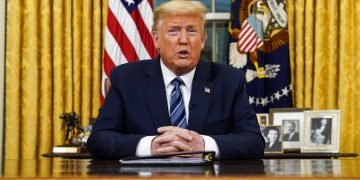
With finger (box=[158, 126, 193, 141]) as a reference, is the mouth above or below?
above

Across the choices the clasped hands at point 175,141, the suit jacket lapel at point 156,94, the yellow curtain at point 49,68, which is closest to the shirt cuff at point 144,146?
the clasped hands at point 175,141

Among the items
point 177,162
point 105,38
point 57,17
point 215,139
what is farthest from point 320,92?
point 177,162

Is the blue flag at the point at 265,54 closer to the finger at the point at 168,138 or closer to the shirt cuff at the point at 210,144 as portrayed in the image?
the shirt cuff at the point at 210,144

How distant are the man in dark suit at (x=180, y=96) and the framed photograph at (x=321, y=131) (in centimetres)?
152

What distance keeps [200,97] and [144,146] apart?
0.40 metres

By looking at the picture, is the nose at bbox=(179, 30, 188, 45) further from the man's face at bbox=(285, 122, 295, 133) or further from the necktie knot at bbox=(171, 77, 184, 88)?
the man's face at bbox=(285, 122, 295, 133)

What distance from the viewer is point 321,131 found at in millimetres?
4520

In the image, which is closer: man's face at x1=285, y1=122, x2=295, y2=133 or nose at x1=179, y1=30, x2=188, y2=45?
nose at x1=179, y1=30, x2=188, y2=45

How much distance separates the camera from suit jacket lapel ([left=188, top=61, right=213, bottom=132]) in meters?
2.95

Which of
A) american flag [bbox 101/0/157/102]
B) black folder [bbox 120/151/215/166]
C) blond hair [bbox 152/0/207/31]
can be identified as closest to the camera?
black folder [bbox 120/151/215/166]

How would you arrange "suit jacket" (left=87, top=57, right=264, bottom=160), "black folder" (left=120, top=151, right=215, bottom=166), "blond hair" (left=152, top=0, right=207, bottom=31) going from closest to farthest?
"black folder" (left=120, top=151, right=215, bottom=166) → "suit jacket" (left=87, top=57, right=264, bottom=160) → "blond hair" (left=152, top=0, right=207, bottom=31)

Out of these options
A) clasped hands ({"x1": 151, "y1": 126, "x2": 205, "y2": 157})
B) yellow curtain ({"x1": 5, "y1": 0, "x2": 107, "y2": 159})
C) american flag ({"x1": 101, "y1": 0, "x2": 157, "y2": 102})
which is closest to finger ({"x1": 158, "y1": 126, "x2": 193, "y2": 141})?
clasped hands ({"x1": 151, "y1": 126, "x2": 205, "y2": 157})

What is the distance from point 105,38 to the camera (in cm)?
494

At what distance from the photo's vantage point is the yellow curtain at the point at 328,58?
4.98 m
